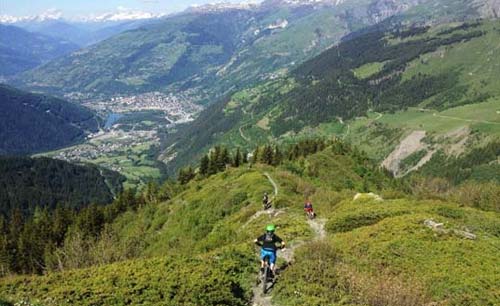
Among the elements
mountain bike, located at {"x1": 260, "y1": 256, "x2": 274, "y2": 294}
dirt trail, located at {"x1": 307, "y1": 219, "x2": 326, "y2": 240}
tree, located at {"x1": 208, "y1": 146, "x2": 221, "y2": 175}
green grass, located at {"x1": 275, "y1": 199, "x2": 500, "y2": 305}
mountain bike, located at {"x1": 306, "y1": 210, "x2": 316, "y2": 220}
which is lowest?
tree, located at {"x1": 208, "y1": 146, "x2": 221, "y2": 175}

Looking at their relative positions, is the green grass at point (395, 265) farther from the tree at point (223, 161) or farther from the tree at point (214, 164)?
the tree at point (214, 164)

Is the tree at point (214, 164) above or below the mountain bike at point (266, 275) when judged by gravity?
below

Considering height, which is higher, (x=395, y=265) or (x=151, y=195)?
(x=395, y=265)

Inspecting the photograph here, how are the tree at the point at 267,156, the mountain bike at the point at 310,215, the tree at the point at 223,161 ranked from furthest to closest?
the tree at the point at 223,161
the tree at the point at 267,156
the mountain bike at the point at 310,215

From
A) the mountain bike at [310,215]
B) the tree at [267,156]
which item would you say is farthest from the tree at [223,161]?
the mountain bike at [310,215]

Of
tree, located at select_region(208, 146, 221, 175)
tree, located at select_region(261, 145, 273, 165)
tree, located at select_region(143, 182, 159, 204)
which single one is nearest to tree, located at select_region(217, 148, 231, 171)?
tree, located at select_region(208, 146, 221, 175)

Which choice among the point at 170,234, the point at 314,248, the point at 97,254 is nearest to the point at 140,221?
the point at 170,234

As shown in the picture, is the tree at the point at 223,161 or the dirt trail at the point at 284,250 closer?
the dirt trail at the point at 284,250

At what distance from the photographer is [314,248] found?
34406 millimetres

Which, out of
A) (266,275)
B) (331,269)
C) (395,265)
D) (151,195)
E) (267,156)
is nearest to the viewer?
(266,275)

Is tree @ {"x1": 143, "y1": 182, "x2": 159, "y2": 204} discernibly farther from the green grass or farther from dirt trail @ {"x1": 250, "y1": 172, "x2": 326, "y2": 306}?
the green grass

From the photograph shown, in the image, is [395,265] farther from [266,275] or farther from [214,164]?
[214,164]

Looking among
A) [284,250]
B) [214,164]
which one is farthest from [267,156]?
[284,250]

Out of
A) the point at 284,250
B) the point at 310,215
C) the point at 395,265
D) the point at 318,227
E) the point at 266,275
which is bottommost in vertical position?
the point at 310,215
